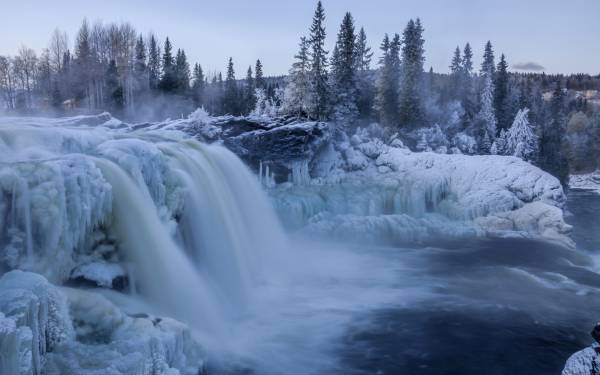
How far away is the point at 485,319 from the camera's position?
39.9 feet

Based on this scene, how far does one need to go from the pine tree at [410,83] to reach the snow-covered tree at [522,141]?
8451mm

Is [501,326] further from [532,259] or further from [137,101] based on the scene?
[137,101]

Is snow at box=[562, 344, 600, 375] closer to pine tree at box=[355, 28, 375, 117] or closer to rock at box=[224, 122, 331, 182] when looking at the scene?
rock at box=[224, 122, 331, 182]

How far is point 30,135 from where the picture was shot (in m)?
11.7

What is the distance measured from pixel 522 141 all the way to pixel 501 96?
41.3 feet

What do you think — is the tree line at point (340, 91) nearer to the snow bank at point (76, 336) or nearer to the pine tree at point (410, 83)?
the pine tree at point (410, 83)

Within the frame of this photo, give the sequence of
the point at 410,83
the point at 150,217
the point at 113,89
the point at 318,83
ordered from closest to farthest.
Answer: the point at 150,217 < the point at 318,83 < the point at 410,83 < the point at 113,89

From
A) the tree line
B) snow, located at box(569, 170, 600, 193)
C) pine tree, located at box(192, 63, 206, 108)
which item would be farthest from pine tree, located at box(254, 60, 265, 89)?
snow, located at box(569, 170, 600, 193)

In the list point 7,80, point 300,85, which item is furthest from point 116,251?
point 7,80

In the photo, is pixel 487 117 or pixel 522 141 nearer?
pixel 522 141

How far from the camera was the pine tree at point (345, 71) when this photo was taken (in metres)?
37.4

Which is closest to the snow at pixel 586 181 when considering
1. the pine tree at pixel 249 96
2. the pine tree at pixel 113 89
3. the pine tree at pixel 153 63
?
the pine tree at pixel 249 96

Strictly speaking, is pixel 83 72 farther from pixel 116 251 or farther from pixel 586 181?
pixel 586 181

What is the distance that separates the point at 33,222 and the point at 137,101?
43.3 m
